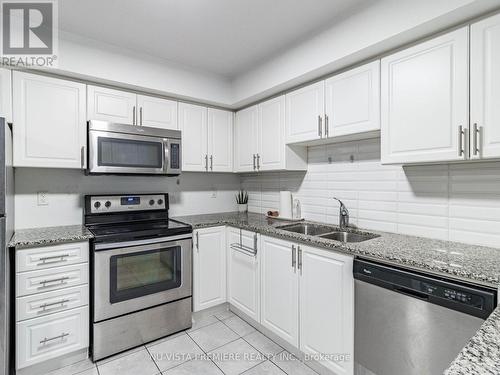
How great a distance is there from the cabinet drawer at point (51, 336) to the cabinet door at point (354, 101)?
2.33m

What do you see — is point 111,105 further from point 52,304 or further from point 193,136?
point 52,304

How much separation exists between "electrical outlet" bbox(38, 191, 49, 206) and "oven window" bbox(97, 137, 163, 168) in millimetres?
595

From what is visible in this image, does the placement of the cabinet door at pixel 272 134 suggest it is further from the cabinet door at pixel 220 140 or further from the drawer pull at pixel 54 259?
the drawer pull at pixel 54 259

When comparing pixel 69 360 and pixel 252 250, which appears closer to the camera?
pixel 69 360

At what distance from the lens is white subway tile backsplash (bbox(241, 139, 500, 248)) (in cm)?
164

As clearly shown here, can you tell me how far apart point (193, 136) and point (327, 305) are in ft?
6.70

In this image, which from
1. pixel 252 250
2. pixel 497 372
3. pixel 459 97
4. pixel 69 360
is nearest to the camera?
pixel 497 372

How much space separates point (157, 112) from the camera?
2.65m

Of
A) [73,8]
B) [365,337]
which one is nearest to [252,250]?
[365,337]

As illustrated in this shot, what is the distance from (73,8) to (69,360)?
2.44m

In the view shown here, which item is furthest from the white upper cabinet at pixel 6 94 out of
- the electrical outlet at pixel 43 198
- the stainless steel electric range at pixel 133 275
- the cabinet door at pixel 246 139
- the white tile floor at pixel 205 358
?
the cabinet door at pixel 246 139

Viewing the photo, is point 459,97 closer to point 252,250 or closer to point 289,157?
point 289,157

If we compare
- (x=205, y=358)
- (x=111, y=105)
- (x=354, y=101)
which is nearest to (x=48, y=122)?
(x=111, y=105)

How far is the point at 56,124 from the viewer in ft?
7.06
